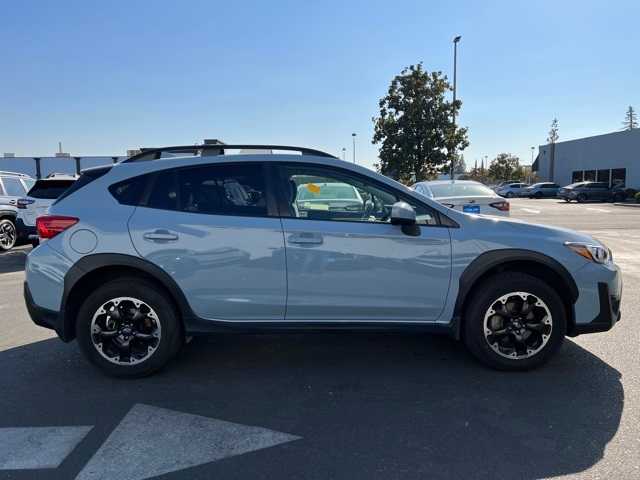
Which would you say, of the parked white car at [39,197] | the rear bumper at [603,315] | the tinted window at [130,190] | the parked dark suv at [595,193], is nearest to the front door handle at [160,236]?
the tinted window at [130,190]

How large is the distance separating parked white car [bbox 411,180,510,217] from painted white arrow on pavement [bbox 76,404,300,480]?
20.4 ft

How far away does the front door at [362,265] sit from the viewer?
3645mm

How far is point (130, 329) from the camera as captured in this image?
3811 millimetres

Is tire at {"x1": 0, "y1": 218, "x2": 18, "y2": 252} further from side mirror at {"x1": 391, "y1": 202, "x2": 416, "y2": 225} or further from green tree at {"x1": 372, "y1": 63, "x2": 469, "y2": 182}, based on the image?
green tree at {"x1": 372, "y1": 63, "x2": 469, "y2": 182}

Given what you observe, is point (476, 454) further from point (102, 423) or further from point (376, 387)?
point (102, 423)

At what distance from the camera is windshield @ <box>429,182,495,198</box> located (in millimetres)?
9555

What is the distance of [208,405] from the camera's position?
340 cm

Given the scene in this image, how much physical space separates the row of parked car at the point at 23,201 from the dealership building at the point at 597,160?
128 ft

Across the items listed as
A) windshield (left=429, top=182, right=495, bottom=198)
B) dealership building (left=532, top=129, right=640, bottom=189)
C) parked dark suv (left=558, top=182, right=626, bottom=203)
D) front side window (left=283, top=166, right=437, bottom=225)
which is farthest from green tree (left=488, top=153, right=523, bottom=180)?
front side window (left=283, top=166, right=437, bottom=225)

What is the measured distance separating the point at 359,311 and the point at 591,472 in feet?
5.89

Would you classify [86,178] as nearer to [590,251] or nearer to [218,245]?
[218,245]

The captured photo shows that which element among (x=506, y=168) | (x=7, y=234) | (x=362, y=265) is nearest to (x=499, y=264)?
(x=362, y=265)

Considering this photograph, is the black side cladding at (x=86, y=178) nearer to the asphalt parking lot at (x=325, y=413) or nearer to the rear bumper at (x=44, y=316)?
the rear bumper at (x=44, y=316)

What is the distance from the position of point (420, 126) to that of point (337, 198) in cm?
2803
